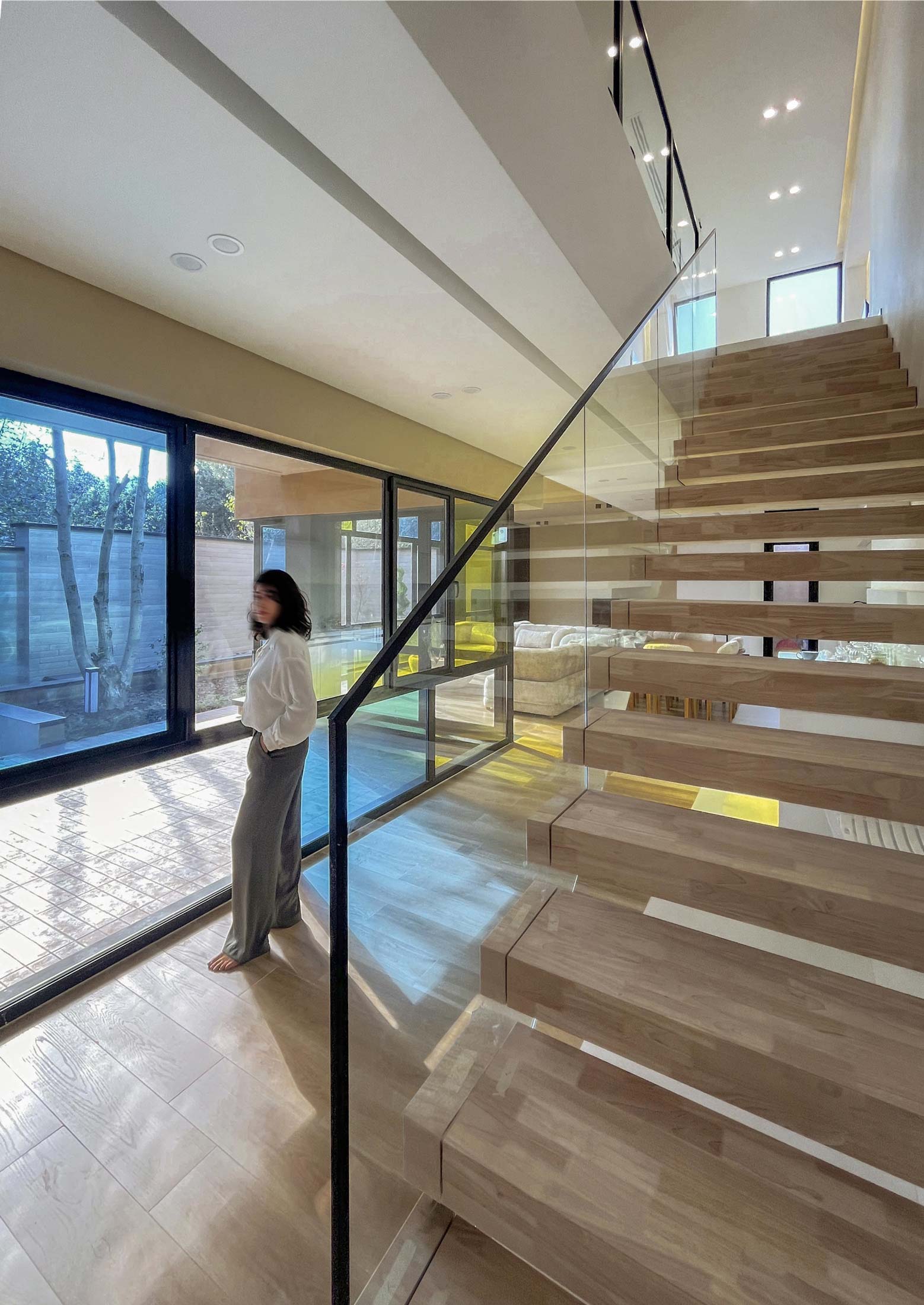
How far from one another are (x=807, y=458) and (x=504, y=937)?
96.8 inches

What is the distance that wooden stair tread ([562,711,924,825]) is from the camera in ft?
4.78

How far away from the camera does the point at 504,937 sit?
1464 mm

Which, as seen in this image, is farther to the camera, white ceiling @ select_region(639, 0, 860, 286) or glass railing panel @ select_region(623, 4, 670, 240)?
white ceiling @ select_region(639, 0, 860, 286)

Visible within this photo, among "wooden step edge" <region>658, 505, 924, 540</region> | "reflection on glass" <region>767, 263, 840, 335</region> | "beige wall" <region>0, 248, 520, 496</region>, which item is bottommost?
"wooden step edge" <region>658, 505, 924, 540</region>

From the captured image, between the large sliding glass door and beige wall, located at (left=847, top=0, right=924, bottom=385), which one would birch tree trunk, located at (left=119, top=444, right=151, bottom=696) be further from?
beige wall, located at (left=847, top=0, right=924, bottom=385)

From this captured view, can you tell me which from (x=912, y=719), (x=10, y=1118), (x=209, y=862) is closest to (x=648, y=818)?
(x=912, y=719)

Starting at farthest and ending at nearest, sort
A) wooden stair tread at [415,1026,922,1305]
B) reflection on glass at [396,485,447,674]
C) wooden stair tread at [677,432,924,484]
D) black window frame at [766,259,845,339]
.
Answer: black window frame at [766,259,845,339] → reflection on glass at [396,485,447,674] → wooden stair tread at [677,432,924,484] → wooden stair tread at [415,1026,922,1305]

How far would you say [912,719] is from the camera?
1597 millimetres

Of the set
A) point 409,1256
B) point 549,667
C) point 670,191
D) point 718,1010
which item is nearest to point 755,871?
point 718,1010

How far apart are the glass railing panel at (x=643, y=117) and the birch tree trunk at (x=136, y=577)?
10.2ft

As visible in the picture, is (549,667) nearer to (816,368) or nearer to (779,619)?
(779,619)

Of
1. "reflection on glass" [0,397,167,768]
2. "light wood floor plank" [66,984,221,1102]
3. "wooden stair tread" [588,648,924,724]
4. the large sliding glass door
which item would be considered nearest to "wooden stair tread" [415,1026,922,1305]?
the large sliding glass door

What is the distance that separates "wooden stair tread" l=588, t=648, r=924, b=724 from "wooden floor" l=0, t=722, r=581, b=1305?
1.30 ft

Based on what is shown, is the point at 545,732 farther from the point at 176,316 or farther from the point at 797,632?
the point at 176,316
